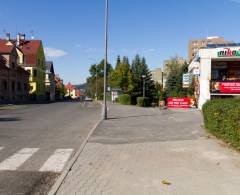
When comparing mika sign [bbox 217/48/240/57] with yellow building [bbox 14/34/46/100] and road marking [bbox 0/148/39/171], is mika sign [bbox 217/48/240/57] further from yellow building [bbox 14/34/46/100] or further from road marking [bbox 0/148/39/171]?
yellow building [bbox 14/34/46/100]

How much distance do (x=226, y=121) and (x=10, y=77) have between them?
55100 mm

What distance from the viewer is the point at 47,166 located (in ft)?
27.3

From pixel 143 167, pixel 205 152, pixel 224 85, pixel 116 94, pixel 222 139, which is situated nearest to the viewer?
pixel 143 167

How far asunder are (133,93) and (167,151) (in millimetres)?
61155

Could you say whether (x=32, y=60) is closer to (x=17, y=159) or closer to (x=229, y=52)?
(x=229, y=52)

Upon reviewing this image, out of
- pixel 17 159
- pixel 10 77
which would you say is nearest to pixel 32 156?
pixel 17 159

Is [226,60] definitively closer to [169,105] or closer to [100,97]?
[169,105]

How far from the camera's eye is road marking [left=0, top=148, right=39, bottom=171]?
8.24 metres

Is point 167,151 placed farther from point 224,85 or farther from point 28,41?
point 28,41

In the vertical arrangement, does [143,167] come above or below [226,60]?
below

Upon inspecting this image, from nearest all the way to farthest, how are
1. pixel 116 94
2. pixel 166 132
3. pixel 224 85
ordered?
pixel 166 132, pixel 224 85, pixel 116 94

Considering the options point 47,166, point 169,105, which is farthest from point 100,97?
point 47,166

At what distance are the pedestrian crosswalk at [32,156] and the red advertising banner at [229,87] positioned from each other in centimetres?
2703

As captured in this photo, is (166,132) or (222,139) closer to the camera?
(222,139)
